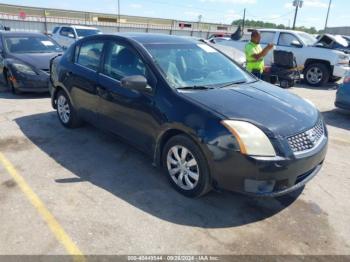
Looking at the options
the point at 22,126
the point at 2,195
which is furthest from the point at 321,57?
the point at 2,195

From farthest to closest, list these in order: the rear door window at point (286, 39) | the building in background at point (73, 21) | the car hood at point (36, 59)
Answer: the building in background at point (73, 21)
the rear door window at point (286, 39)
the car hood at point (36, 59)

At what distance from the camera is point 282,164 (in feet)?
9.72

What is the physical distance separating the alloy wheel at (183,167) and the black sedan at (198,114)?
0.04ft

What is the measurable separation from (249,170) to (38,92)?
21.4ft

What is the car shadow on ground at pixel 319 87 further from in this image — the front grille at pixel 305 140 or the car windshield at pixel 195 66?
the front grille at pixel 305 140

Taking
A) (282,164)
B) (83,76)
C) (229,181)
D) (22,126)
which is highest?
(83,76)

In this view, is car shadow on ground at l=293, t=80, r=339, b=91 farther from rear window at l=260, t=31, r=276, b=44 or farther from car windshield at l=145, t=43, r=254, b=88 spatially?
car windshield at l=145, t=43, r=254, b=88

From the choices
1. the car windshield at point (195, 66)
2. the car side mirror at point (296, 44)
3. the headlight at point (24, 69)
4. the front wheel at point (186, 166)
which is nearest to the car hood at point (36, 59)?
the headlight at point (24, 69)

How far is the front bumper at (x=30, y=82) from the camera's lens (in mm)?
7425

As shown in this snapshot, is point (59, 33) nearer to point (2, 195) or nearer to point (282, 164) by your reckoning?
point (2, 195)

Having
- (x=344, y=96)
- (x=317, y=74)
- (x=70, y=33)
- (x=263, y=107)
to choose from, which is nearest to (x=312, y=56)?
(x=317, y=74)

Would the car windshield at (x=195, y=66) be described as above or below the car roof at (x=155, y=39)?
below

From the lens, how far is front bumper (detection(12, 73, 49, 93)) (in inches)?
292

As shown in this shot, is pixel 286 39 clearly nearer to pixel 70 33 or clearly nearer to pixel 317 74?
pixel 317 74
